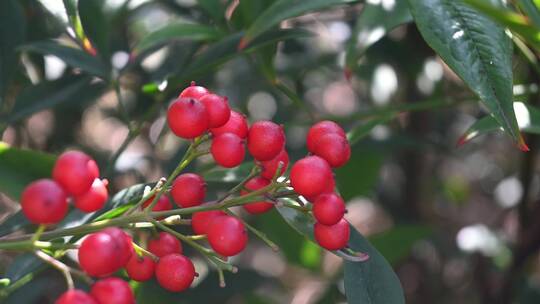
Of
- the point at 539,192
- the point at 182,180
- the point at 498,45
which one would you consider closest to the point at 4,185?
the point at 182,180

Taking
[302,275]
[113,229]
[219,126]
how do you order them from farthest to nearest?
[302,275] < [219,126] < [113,229]

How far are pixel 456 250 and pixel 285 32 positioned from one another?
1126 mm

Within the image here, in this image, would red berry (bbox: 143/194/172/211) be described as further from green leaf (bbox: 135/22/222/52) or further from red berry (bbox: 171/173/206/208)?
green leaf (bbox: 135/22/222/52)

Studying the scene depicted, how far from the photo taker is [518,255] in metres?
1.86

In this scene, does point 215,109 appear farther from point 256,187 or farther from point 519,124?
point 519,124

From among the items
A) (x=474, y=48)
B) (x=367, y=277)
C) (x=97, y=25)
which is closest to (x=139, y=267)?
(x=367, y=277)

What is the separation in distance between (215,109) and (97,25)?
0.53m

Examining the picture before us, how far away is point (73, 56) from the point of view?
4.33 feet

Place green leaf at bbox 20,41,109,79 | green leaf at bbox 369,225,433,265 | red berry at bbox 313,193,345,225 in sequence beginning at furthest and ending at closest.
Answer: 1. green leaf at bbox 369,225,433,265
2. green leaf at bbox 20,41,109,79
3. red berry at bbox 313,193,345,225

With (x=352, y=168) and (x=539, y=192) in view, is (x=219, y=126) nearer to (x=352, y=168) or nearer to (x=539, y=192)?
(x=352, y=168)

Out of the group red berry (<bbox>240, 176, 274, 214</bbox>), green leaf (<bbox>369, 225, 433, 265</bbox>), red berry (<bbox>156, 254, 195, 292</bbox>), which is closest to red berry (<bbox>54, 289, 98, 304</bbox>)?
red berry (<bbox>156, 254, 195, 292</bbox>)

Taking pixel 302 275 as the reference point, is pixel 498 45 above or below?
above

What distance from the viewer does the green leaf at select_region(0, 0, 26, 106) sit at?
1299 millimetres

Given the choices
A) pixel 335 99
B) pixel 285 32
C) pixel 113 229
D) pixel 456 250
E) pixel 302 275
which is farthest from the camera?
pixel 335 99
